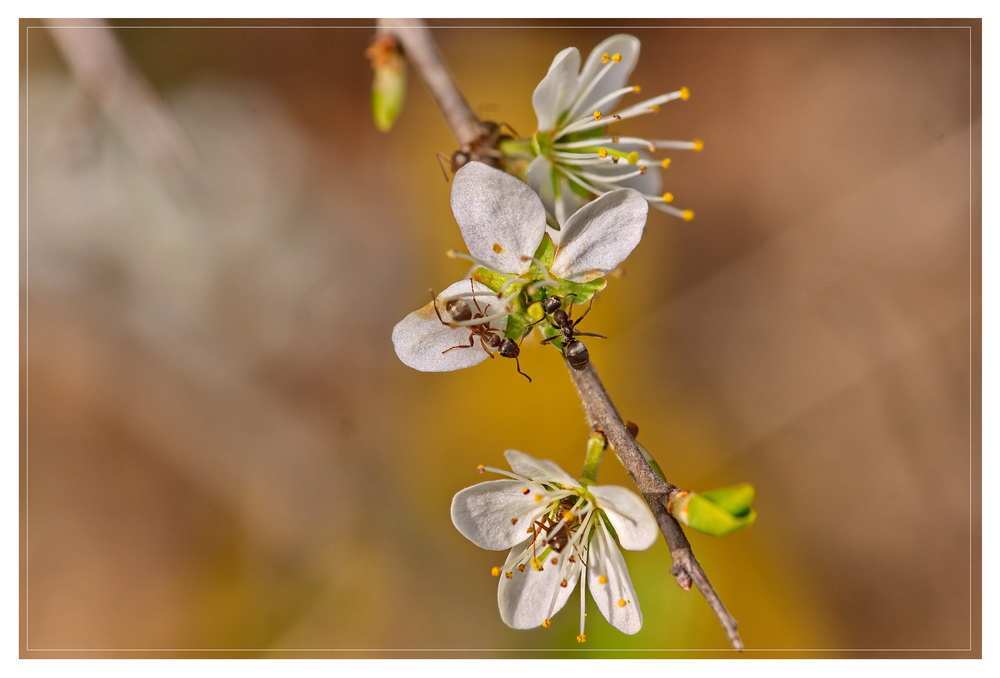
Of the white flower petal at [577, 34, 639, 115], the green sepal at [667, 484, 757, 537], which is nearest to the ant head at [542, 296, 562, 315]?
the green sepal at [667, 484, 757, 537]

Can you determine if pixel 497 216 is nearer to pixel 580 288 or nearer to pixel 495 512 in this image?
pixel 580 288

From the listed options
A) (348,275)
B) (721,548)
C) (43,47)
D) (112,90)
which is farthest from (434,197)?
(721,548)

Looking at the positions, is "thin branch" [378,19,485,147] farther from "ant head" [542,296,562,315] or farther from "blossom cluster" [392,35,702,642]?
"ant head" [542,296,562,315]

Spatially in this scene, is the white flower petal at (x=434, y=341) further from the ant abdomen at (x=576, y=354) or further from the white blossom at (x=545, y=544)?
the white blossom at (x=545, y=544)

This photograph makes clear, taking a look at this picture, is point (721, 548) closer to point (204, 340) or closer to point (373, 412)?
point (373, 412)

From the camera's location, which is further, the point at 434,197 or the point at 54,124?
the point at 434,197

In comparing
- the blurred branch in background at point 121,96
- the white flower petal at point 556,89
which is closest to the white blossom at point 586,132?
the white flower petal at point 556,89
